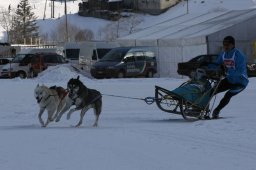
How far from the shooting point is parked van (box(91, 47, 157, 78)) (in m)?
30.6

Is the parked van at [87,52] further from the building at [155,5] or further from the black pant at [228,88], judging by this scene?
the building at [155,5]

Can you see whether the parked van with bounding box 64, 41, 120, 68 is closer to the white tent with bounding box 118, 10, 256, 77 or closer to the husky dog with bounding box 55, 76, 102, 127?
the white tent with bounding box 118, 10, 256, 77

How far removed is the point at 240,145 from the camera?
800cm

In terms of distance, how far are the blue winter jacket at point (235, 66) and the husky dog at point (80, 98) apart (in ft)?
7.86

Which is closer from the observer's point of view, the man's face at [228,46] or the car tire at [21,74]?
the man's face at [228,46]

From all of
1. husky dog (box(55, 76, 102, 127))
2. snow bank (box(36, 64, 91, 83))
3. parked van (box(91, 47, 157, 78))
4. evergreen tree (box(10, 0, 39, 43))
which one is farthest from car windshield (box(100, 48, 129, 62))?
evergreen tree (box(10, 0, 39, 43))

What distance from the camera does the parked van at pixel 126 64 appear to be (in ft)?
100

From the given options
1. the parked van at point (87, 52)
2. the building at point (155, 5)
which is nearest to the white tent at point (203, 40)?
the parked van at point (87, 52)

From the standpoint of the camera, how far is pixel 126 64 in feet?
101

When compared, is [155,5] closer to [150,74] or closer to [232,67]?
[150,74]

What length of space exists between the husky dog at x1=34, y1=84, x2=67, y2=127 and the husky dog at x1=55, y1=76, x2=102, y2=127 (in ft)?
0.49

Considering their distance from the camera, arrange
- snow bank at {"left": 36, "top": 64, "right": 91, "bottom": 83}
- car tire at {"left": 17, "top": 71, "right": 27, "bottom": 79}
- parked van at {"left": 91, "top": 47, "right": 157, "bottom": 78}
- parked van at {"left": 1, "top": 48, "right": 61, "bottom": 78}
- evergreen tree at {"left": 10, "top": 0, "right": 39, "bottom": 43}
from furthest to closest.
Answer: evergreen tree at {"left": 10, "top": 0, "right": 39, "bottom": 43}
parked van at {"left": 1, "top": 48, "right": 61, "bottom": 78}
car tire at {"left": 17, "top": 71, "right": 27, "bottom": 79}
parked van at {"left": 91, "top": 47, "right": 157, "bottom": 78}
snow bank at {"left": 36, "top": 64, "right": 91, "bottom": 83}

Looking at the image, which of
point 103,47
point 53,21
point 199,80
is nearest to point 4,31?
point 53,21

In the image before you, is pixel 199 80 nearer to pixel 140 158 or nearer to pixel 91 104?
pixel 91 104
